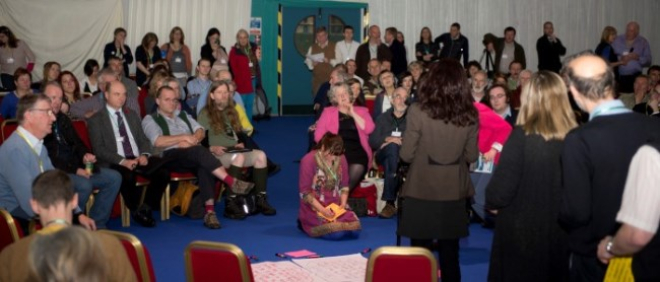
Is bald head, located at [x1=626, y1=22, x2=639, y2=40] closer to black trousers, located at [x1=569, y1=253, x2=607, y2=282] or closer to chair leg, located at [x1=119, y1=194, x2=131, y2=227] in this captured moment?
chair leg, located at [x1=119, y1=194, x2=131, y2=227]

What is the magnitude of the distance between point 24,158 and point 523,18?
1286cm

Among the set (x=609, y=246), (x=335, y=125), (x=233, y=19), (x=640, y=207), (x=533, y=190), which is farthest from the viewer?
(x=233, y=19)

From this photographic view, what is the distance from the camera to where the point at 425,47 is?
14781 millimetres

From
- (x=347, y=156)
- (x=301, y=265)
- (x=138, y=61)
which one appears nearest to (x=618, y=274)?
(x=301, y=265)

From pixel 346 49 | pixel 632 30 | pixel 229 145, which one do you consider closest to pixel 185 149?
pixel 229 145

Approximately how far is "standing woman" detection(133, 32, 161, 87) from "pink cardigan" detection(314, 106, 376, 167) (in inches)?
219

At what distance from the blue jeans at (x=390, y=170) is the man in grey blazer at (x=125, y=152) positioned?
6.08 ft

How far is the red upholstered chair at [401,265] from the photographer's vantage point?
3553mm

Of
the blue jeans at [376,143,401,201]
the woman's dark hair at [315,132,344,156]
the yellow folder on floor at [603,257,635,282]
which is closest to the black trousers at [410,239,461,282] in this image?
the yellow folder on floor at [603,257,635,282]

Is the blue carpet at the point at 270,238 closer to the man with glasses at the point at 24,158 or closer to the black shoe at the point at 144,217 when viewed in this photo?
the black shoe at the point at 144,217

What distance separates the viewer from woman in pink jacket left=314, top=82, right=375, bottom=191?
24.9 ft

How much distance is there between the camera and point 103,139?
712 centimetres

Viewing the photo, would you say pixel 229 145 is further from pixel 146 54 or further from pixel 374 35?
pixel 374 35

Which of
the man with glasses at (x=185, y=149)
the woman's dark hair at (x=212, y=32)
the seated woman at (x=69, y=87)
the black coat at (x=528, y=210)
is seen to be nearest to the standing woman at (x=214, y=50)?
the woman's dark hair at (x=212, y=32)
